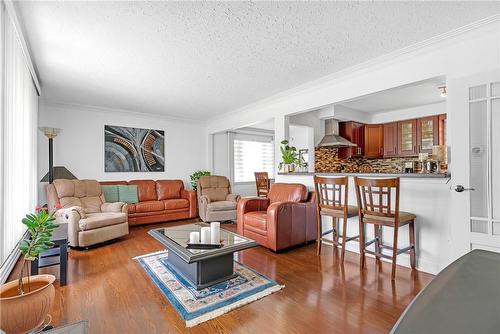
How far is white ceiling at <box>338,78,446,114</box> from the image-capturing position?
13.5 feet

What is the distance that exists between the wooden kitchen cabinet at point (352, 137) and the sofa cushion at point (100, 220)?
15.3 feet

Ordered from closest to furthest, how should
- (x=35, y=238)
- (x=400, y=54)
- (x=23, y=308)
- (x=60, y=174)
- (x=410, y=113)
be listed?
1. (x=23, y=308)
2. (x=35, y=238)
3. (x=400, y=54)
4. (x=60, y=174)
5. (x=410, y=113)

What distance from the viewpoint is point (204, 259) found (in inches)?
81.1

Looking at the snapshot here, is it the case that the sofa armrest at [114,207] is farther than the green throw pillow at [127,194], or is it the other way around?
the green throw pillow at [127,194]

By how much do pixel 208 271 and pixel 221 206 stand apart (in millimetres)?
2736

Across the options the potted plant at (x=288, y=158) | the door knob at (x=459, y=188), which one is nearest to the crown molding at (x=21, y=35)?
the potted plant at (x=288, y=158)

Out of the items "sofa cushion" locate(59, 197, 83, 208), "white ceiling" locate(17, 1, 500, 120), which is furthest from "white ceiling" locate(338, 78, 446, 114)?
"sofa cushion" locate(59, 197, 83, 208)

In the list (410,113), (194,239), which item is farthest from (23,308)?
(410,113)

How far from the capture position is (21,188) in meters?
2.74

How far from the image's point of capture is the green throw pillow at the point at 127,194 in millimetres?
4820

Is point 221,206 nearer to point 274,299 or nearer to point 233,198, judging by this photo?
point 233,198

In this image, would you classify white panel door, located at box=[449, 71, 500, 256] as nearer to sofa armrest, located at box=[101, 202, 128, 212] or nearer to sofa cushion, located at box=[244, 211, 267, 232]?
sofa cushion, located at box=[244, 211, 267, 232]

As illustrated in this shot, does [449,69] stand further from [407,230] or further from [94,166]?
[94,166]

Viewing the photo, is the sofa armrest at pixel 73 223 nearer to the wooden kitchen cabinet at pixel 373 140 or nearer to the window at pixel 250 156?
the window at pixel 250 156
